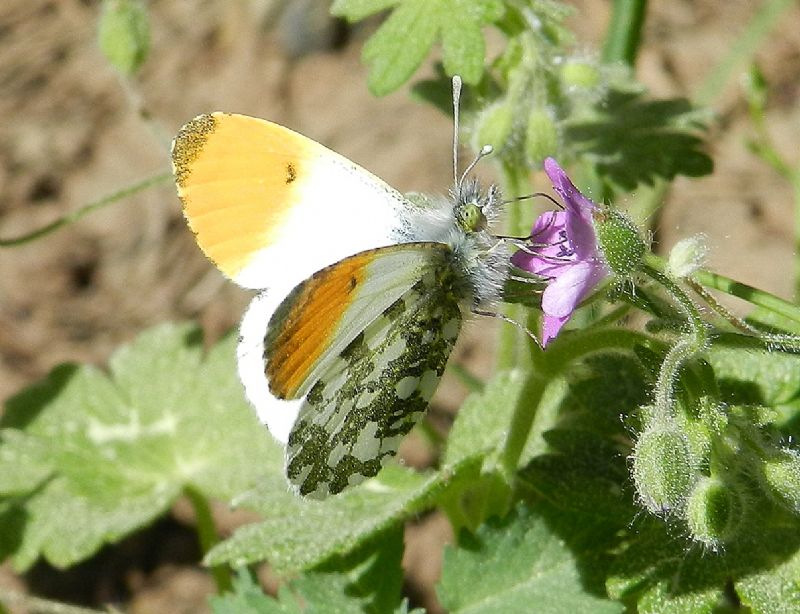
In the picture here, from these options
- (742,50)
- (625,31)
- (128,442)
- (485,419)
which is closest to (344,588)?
(485,419)

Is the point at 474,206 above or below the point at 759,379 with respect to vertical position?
above

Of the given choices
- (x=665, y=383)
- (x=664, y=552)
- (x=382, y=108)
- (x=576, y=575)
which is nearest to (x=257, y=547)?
(x=576, y=575)

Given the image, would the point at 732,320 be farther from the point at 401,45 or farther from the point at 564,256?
the point at 401,45

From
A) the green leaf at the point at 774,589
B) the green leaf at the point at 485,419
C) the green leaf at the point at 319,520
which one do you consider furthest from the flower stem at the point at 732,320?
the green leaf at the point at 485,419

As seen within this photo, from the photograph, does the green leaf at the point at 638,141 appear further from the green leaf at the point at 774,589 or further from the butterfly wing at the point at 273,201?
the green leaf at the point at 774,589

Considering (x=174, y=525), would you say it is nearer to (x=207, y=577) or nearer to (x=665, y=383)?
(x=207, y=577)

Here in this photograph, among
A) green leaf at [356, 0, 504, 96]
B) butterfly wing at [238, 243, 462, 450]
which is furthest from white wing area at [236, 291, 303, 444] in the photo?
green leaf at [356, 0, 504, 96]

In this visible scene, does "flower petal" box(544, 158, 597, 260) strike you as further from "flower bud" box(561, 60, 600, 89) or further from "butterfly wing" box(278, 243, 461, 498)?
"flower bud" box(561, 60, 600, 89)
